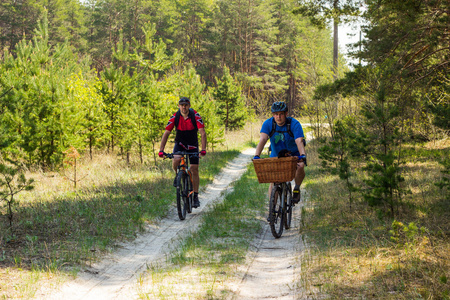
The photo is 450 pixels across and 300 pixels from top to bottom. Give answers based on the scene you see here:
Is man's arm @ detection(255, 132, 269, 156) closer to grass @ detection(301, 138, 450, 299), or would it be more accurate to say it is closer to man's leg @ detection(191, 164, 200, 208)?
grass @ detection(301, 138, 450, 299)

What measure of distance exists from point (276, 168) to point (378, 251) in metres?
1.85

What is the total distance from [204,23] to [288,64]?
12884mm

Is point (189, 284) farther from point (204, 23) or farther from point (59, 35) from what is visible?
point (204, 23)

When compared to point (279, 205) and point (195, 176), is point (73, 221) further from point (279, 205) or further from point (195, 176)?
point (279, 205)

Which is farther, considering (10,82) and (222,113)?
(222,113)

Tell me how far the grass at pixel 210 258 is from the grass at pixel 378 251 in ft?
3.18

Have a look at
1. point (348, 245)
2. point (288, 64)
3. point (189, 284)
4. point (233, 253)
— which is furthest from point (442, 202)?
point (288, 64)

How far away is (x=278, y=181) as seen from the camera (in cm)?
609

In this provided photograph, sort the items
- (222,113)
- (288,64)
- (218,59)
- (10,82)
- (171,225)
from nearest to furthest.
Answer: (171,225) < (10,82) < (222,113) < (218,59) < (288,64)

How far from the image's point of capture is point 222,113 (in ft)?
90.7

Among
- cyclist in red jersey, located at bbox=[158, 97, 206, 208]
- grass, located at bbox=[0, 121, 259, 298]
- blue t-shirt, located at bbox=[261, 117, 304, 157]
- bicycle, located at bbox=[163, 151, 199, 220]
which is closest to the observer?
grass, located at bbox=[0, 121, 259, 298]

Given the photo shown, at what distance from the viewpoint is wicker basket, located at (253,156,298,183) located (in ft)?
19.6

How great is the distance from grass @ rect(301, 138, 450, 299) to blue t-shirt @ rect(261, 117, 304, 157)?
4.75ft

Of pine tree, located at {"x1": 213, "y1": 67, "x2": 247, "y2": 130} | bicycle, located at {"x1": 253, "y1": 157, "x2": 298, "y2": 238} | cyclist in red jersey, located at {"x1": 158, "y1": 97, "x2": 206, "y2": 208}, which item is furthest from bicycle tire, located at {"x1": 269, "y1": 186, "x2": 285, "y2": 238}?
pine tree, located at {"x1": 213, "y1": 67, "x2": 247, "y2": 130}
